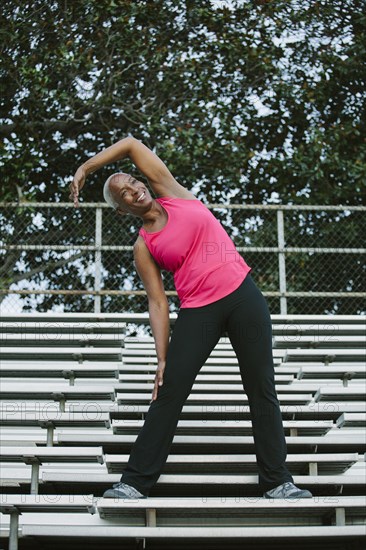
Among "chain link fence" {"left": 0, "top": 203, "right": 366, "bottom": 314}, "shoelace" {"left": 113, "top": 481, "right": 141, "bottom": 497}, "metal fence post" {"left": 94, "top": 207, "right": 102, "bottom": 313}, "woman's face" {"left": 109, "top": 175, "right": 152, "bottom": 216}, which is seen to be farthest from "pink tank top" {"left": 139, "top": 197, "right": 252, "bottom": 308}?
"chain link fence" {"left": 0, "top": 203, "right": 366, "bottom": 314}

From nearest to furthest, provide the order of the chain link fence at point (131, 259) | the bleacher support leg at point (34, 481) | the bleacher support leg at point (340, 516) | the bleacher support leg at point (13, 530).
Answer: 1. the bleacher support leg at point (13, 530)
2. the bleacher support leg at point (340, 516)
3. the bleacher support leg at point (34, 481)
4. the chain link fence at point (131, 259)

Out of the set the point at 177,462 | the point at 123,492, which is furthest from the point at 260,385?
the point at 123,492

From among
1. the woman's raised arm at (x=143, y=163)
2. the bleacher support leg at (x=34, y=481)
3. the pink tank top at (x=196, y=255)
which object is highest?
the woman's raised arm at (x=143, y=163)

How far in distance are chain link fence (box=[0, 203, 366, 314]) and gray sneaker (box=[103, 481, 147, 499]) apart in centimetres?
559

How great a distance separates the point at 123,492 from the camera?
357 centimetres

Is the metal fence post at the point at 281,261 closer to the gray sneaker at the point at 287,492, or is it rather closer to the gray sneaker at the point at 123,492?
the gray sneaker at the point at 287,492

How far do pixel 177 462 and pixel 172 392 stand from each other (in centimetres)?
41

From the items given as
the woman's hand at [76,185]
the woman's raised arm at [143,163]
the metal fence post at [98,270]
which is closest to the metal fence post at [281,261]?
the metal fence post at [98,270]

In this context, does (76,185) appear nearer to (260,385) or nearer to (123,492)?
(260,385)

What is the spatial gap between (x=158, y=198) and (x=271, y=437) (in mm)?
1051

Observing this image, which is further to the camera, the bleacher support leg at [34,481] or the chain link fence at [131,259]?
the chain link fence at [131,259]

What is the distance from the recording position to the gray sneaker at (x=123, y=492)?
355 centimetres

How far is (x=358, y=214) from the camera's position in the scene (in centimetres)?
1066

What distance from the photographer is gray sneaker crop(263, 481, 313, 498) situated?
3.59 m
